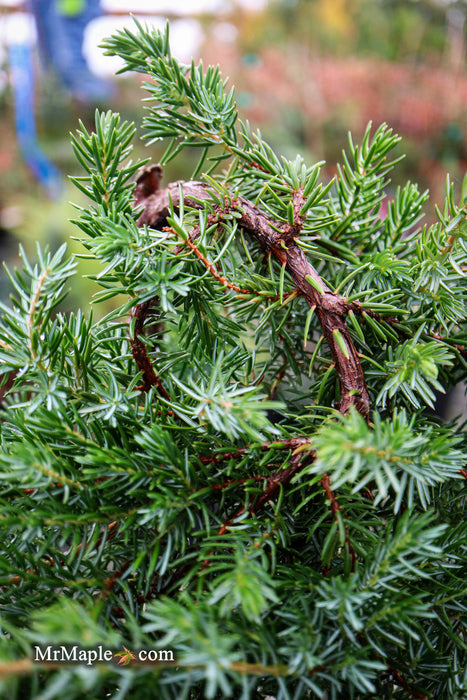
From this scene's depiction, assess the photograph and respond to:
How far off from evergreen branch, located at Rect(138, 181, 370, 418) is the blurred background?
244 cm

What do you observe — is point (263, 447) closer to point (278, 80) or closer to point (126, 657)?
point (126, 657)

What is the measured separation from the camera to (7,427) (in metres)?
0.30

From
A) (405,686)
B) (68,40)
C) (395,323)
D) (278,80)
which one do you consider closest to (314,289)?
(395,323)

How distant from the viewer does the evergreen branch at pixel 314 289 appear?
0.89 feet

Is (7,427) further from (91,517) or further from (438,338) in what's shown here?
(438,338)

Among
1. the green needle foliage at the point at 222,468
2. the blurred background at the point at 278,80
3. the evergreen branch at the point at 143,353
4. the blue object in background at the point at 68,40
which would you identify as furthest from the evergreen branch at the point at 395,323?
the blue object in background at the point at 68,40

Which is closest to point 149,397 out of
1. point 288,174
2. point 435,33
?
point 288,174

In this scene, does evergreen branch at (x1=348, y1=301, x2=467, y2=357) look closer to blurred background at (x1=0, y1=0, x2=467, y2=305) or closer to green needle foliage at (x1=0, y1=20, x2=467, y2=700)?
green needle foliage at (x1=0, y1=20, x2=467, y2=700)

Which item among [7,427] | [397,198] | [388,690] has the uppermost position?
[397,198]

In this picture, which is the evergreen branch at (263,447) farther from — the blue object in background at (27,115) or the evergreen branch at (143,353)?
the blue object in background at (27,115)

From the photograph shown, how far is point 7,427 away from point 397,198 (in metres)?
0.30

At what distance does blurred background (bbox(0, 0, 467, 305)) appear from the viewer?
2.90 metres

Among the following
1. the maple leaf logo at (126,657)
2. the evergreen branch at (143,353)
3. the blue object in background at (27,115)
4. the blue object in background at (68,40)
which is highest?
the blue object in background at (68,40)

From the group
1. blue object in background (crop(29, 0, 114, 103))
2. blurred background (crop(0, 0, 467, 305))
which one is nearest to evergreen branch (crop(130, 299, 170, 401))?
blurred background (crop(0, 0, 467, 305))
